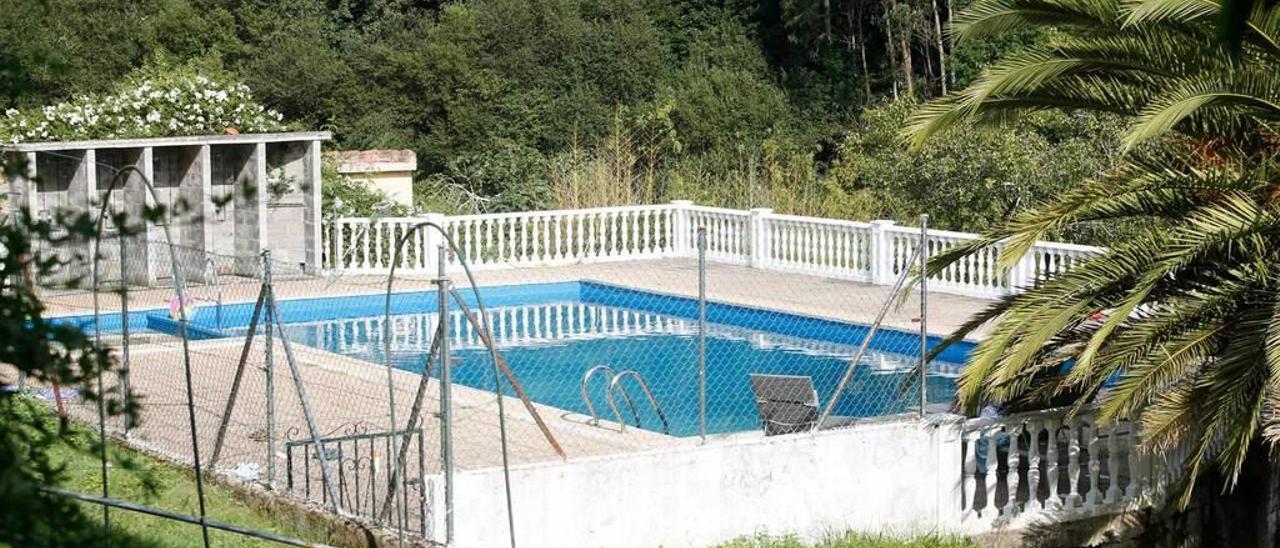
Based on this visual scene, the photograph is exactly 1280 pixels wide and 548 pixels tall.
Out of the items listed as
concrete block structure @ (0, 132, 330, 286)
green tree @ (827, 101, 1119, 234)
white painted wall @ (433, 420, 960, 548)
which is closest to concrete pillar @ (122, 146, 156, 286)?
concrete block structure @ (0, 132, 330, 286)

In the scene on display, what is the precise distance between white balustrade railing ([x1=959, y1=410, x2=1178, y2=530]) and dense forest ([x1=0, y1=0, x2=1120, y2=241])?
41.4 feet

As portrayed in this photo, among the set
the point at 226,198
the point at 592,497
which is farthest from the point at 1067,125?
the point at 226,198

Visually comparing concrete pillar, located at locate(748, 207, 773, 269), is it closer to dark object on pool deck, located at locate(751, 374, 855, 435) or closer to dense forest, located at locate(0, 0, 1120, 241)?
dense forest, located at locate(0, 0, 1120, 241)

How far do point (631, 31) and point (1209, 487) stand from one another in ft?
82.5

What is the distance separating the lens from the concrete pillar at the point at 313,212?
2186cm

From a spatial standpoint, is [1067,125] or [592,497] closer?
[592,497]

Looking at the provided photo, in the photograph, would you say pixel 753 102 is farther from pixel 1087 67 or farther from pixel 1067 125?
pixel 1087 67

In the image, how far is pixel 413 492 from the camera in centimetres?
1066

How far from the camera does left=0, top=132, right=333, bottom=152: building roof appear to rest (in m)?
20.0

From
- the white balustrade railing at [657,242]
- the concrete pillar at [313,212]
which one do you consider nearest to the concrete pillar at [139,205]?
the concrete pillar at [313,212]

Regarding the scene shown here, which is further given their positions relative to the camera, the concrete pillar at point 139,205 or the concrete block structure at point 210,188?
the concrete block structure at point 210,188

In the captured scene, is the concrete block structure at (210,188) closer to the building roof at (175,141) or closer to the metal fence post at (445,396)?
the building roof at (175,141)

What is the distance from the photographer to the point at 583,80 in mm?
34625

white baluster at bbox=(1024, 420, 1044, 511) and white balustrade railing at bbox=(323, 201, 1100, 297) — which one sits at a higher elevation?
white balustrade railing at bbox=(323, 201, 1100, 297)
